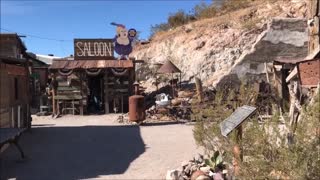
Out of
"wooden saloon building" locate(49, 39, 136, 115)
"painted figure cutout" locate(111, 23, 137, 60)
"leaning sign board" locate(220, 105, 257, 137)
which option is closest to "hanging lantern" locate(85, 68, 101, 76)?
"wooden saloon building" locate(49, 39, 136, 115)

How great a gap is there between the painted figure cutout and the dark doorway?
1.87m

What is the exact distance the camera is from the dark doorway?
29.0 metres

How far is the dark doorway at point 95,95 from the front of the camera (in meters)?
29.0

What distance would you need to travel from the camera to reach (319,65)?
16312 mm

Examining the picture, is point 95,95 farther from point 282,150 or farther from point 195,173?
point 282,150

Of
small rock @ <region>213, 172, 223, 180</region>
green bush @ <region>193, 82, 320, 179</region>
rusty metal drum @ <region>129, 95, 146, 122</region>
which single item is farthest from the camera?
rusty metal drum @ <region>129, 95, 146, 122</region>

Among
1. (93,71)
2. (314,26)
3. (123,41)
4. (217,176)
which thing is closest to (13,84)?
(217,176)

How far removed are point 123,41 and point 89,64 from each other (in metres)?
2.88

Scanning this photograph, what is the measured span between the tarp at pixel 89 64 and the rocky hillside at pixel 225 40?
5.24 m

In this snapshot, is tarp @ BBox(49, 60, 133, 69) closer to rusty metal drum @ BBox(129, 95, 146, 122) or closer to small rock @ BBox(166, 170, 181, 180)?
rusty metal drum @ BBox(129, 95, 146, 122)

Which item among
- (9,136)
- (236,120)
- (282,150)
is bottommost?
(9,136)

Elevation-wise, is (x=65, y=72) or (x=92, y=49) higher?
(x=92, y=49)

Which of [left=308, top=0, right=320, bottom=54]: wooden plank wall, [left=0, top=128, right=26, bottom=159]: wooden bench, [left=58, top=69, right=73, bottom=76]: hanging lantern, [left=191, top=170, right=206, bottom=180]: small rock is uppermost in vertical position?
[left=308, top=0, right=320, bottom=54]: wooden plank wall

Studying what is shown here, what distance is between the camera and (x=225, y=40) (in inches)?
1281
